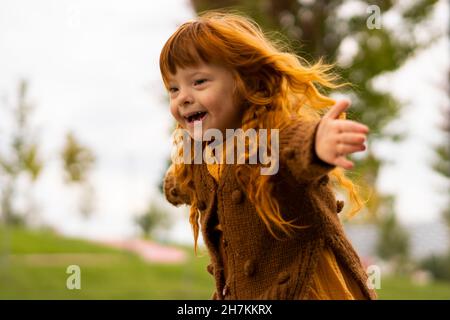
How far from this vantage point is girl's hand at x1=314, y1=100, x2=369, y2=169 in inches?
71.8

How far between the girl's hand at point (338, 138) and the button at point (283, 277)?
1.38 feet

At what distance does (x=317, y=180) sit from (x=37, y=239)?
13691 mm

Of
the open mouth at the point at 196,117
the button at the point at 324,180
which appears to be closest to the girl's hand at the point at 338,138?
the button at the point at 324,180

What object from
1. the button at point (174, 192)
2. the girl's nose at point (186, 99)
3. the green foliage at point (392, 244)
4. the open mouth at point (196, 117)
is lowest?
the button at point (174, 192)

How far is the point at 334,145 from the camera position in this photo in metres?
1.86

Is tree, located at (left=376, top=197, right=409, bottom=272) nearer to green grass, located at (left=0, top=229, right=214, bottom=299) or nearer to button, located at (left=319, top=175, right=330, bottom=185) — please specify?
green grass, located at (left=0, top=229, right=214, bottom=299)

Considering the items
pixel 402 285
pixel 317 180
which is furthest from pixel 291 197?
pixel 402 285

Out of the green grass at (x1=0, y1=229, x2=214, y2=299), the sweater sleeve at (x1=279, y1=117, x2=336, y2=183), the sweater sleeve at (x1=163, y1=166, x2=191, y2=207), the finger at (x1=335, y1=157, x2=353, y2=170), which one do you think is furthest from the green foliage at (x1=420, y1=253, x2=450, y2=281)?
the finger at (x1=335, y1=157, x2=353, y2=170)

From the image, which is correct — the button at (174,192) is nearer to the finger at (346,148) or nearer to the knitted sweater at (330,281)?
the knitted sweater at (330,281)

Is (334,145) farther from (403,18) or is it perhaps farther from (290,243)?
(403,18)

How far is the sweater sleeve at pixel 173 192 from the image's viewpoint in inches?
107

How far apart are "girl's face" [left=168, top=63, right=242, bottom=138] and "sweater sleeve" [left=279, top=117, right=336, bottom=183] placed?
0.90 ft

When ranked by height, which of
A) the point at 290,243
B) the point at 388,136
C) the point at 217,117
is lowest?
the point at 290,243
